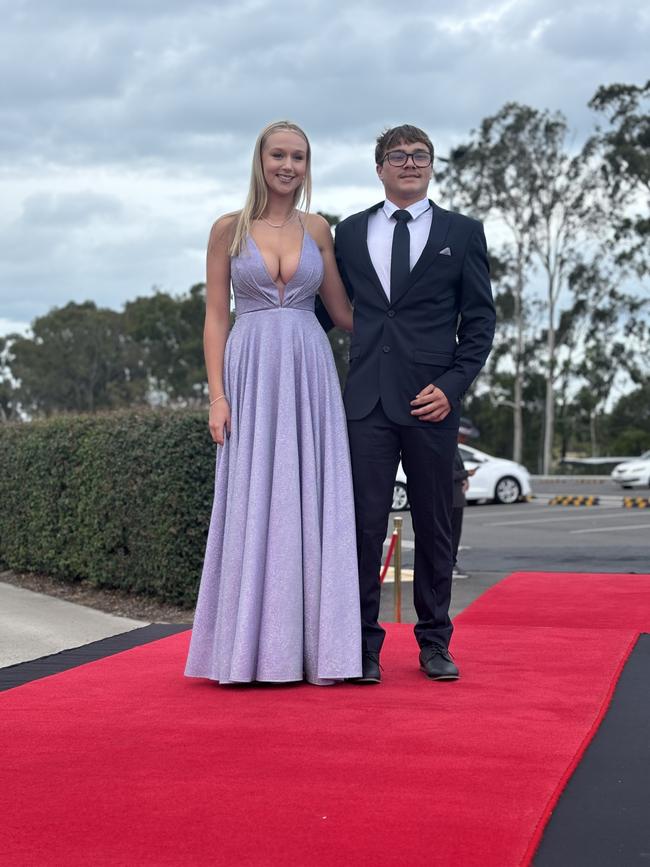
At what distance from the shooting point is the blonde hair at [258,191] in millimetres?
4480

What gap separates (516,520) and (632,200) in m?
25.2

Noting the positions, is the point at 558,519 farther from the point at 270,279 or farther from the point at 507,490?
the point at 270,279

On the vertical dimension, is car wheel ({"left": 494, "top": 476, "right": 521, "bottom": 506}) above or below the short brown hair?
below

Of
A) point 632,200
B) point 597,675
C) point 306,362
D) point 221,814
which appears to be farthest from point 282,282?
point 632,200

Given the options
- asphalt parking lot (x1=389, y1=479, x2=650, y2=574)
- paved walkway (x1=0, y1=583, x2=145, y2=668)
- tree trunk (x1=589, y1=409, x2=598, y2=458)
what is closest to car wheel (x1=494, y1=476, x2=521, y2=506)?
asphalt parking lot (x1=389, y1=479, x2=650, y2=574)

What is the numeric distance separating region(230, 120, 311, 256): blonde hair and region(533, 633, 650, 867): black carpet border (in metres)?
2.14

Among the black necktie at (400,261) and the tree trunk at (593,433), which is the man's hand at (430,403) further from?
the tree trunk at (593,433)

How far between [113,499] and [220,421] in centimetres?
450

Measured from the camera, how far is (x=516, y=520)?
18.7 m

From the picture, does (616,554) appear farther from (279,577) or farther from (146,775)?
(146,775)

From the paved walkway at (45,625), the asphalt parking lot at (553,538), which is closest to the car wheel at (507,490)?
the asphalt parking lot at (553,538)

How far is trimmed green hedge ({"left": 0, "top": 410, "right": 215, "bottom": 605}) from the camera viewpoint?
26.7 feet

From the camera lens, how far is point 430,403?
437 centimetres

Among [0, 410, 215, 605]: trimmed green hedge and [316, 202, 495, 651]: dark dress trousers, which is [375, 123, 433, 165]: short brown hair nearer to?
[316, 202, 495, 651]: dark dress trousers
